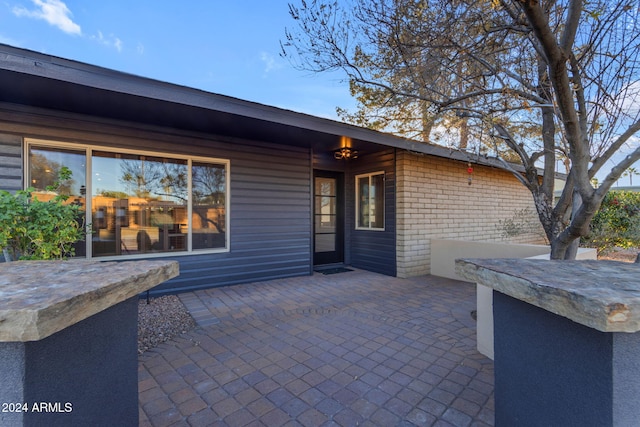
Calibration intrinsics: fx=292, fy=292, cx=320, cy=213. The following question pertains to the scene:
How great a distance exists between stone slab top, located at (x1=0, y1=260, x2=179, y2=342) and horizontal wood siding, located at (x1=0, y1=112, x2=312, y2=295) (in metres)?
3.05

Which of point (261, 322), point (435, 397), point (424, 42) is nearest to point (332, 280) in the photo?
point (261, 322)

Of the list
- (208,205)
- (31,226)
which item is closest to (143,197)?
(208,205)

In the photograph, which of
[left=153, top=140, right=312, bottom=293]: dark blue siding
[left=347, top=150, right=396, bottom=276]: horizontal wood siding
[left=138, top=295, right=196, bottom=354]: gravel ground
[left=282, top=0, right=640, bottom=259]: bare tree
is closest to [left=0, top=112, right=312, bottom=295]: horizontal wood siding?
[left=153, top=140, right=312, bottom=293]: dark blue siding

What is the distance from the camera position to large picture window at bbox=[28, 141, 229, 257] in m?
3.86

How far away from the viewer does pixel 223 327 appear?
326cm

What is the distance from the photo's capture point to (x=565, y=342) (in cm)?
114

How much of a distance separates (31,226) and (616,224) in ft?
34.5

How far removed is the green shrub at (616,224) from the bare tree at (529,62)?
4.54 metres

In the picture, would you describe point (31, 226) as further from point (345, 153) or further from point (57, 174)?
point (345, 153)

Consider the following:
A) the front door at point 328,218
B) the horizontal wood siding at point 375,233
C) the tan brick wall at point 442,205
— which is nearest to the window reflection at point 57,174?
the front door at point 328,218

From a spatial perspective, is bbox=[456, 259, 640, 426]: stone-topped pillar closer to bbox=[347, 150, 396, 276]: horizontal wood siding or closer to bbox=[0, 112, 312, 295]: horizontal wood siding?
bbox=[0, 112, 312, 295]: horizontal wood siding

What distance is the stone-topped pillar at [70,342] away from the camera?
81 centimetres

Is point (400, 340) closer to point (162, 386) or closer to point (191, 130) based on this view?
point (162, 386)

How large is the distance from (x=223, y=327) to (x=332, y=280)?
8.20 ft
